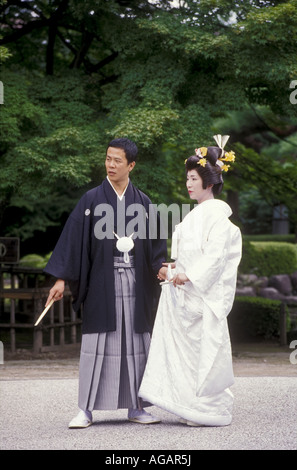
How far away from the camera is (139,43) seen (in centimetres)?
859

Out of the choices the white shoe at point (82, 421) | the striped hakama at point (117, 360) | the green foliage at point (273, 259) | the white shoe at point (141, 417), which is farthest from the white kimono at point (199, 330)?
the green foliage at point (273, 259)

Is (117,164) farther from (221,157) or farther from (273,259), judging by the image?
(273,259)

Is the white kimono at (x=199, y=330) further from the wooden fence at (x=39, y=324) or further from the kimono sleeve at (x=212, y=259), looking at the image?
the wooden fence at (x=39, y=324)

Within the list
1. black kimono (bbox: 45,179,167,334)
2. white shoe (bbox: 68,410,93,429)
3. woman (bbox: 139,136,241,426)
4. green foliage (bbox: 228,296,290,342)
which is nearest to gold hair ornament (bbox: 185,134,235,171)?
woman (bbox: 139,136,241,426)

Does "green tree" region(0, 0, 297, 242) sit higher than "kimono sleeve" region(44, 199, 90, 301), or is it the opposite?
"green tree" region(0, 0, 297, 242)

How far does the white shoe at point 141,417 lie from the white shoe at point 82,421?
276mm

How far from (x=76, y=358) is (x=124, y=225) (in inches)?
198

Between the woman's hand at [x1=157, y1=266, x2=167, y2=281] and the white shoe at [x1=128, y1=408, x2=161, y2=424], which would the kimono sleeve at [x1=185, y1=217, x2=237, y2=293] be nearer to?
the woman's hand at [x1=157, y1=266, x2=167, y2=281]

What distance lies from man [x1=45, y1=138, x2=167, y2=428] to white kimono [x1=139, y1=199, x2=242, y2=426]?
14 centimetres

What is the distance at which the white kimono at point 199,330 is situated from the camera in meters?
4.62

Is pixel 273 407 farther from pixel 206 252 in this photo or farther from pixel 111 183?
pixel 111 183

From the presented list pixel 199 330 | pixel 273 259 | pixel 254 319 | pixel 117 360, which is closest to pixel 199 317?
pixel 199 330

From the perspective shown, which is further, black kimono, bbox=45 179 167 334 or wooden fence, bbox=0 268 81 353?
wooden fence, bbox=0 268 81 353

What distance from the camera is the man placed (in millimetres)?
4715
